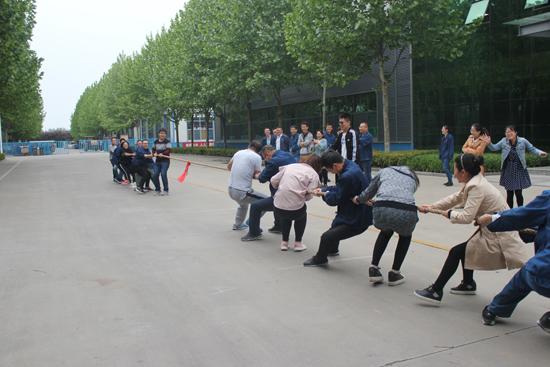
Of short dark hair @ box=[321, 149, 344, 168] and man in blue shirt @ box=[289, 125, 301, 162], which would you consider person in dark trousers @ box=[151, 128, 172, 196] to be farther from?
short dark hair @ box=[321, 149, 344, 168]

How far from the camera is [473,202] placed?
418cm

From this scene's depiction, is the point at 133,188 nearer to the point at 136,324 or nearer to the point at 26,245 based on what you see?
the point at 26,245

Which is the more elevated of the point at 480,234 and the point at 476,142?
the point at 476,142

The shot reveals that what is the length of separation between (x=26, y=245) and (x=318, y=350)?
5684mm

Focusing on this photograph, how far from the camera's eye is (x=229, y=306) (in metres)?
4.61

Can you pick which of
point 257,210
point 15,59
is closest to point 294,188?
point 257,210

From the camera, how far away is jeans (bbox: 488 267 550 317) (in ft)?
11.3

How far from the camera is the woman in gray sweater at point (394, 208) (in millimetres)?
4770

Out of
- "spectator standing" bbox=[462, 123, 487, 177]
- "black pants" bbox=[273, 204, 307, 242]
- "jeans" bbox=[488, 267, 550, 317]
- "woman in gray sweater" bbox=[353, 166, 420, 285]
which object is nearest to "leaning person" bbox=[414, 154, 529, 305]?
"jeans" bbox=[488, 267, 550, 317]

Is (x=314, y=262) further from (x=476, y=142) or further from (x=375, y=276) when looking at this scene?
(x=476, y=142)

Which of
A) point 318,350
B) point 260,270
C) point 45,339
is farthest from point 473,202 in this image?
point 45,339

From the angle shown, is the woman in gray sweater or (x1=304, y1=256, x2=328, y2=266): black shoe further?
(x1=304, y1=256, x2=328, y2=266): black shoe

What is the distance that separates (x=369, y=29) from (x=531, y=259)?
16.5 metres

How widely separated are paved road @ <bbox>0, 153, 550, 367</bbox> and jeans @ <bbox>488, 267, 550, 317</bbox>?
19 cm
